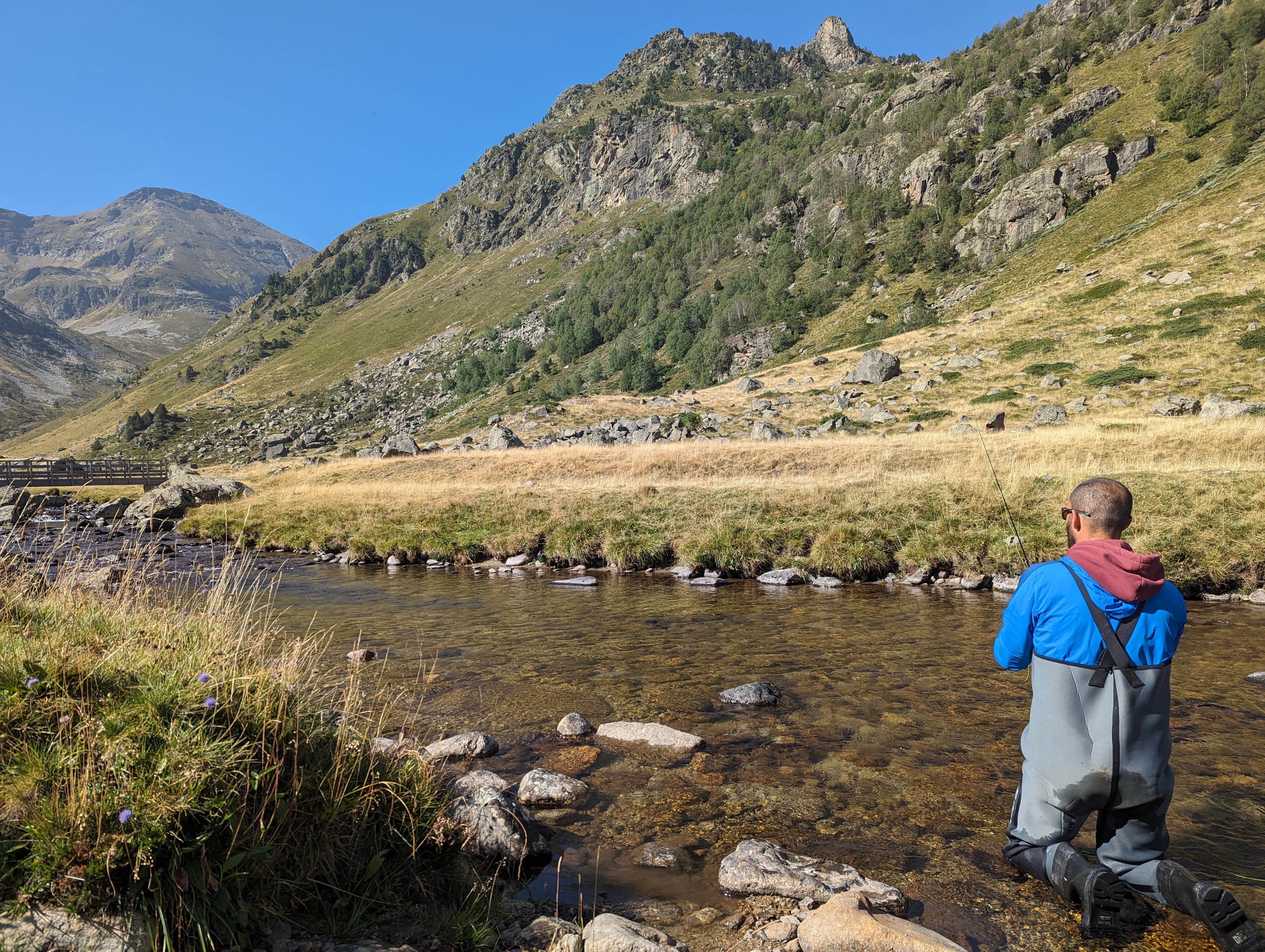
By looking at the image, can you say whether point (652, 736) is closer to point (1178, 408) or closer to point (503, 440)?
point (1178, 408)

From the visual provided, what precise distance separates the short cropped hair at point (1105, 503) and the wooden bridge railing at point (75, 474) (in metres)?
61.0

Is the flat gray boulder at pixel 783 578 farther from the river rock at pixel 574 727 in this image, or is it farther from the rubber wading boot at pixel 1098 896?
the rubber wading boot at pixel 1098 896

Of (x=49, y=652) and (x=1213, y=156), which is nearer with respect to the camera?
(x=49, y=652)

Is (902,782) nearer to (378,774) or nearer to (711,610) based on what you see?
(378,774)

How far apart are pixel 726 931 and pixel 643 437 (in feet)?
151

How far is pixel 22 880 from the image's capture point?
10.2 feet

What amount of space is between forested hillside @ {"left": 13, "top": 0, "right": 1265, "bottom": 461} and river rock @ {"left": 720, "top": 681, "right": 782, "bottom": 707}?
40.6 meters

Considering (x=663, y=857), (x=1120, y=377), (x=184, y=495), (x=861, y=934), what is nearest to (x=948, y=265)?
(x=1120, y=377)

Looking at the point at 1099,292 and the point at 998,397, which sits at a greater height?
the point at 1099,292

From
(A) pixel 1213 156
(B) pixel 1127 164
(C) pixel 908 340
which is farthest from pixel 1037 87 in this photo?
(C) pixel 908 340

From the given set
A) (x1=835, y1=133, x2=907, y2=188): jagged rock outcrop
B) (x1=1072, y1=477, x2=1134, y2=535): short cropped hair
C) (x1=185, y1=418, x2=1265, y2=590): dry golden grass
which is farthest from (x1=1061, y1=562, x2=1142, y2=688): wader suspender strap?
(x1=835, y1=133, x2=907, y2=188): jagged rock outcrop

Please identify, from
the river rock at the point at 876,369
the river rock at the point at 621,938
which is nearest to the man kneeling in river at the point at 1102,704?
the river rock at the point at 621,938

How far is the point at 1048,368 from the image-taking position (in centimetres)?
4828

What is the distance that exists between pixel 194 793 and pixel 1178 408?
149 feet
